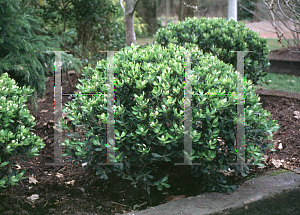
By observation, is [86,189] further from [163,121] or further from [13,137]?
[163,121]

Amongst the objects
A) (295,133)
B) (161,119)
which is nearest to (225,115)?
(161,119)

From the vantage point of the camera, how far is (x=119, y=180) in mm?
3057

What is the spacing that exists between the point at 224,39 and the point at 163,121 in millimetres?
2799

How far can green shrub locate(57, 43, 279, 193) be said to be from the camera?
2.53 m

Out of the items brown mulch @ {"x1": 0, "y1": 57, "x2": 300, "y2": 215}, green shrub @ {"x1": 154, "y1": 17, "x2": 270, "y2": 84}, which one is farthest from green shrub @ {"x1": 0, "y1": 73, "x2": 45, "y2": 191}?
green shrub @ {"x1": 154, "y1": 17, "x2": 270, "y2": 84}

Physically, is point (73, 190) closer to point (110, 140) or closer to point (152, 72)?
point (110, 140)

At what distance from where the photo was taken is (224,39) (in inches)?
193

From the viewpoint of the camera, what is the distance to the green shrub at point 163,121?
8.31ft

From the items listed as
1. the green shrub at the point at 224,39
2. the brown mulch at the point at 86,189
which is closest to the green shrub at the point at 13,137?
the brown mulch at the point at 86,189

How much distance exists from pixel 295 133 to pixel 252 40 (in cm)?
175

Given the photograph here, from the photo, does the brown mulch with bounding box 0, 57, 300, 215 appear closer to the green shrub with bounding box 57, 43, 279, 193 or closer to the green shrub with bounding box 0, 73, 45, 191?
the green shrub with bounding box 57, 43, 279, 193

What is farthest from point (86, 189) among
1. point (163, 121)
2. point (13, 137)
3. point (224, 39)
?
point (224, 39)

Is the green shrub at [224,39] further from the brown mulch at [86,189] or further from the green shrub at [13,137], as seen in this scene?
the green shrub at [13,137]

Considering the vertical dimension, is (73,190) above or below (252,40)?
below
